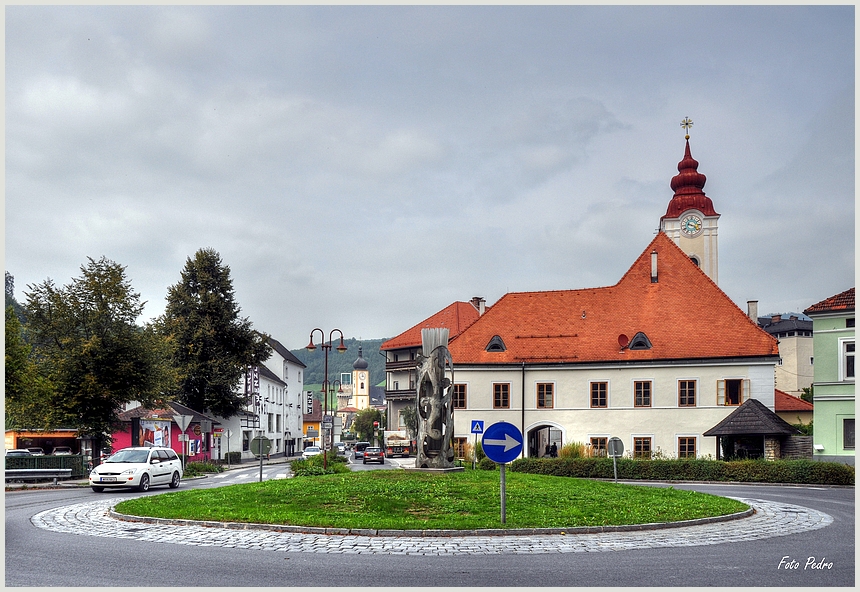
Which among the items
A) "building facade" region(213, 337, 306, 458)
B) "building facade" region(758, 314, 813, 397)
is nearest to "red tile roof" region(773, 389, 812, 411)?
"building facade" region(213, 337, 306, 458)

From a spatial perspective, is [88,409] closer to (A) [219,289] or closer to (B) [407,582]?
(A) [219,289]

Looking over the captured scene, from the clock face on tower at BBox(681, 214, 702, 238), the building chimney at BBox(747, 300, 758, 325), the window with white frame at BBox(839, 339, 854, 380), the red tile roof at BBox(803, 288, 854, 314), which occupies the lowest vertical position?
the window with white frame at BBox(839, 339, 854, 380)

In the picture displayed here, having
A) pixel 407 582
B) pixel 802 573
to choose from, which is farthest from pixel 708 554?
pixel 407 582

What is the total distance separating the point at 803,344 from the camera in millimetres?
99500

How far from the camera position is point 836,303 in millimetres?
39750

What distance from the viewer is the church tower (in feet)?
219

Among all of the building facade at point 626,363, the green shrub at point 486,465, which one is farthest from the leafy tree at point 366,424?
the green shrub at point 486,465

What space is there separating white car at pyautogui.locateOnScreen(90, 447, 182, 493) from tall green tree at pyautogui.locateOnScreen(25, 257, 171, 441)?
1066 cm

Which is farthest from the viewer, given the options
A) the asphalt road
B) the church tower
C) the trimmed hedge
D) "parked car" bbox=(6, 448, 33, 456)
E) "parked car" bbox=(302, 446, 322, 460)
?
the church tower

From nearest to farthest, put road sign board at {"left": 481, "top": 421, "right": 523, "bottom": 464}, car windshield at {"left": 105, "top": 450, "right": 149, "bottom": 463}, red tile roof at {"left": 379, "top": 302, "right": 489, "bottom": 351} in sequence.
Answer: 1. road sign board at {"left": 481, "top": 421, "right": 523, "bottom": 464}
2. car windshield at {"left": 105, "top": 450, "right": 149, "bottom": 463}
3. red tile roof at {"left": 379, "top": 302, "right": 489, "bottom": 351}

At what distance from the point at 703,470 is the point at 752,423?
692 centimetres

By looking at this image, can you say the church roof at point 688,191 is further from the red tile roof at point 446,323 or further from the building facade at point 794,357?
the building facade at point 794,357

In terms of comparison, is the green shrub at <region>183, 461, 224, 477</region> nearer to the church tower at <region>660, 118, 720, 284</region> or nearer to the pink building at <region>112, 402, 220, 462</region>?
the pink building at <region>112, 402, 220, 462</region>

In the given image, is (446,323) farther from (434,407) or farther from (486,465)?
(434,407)
